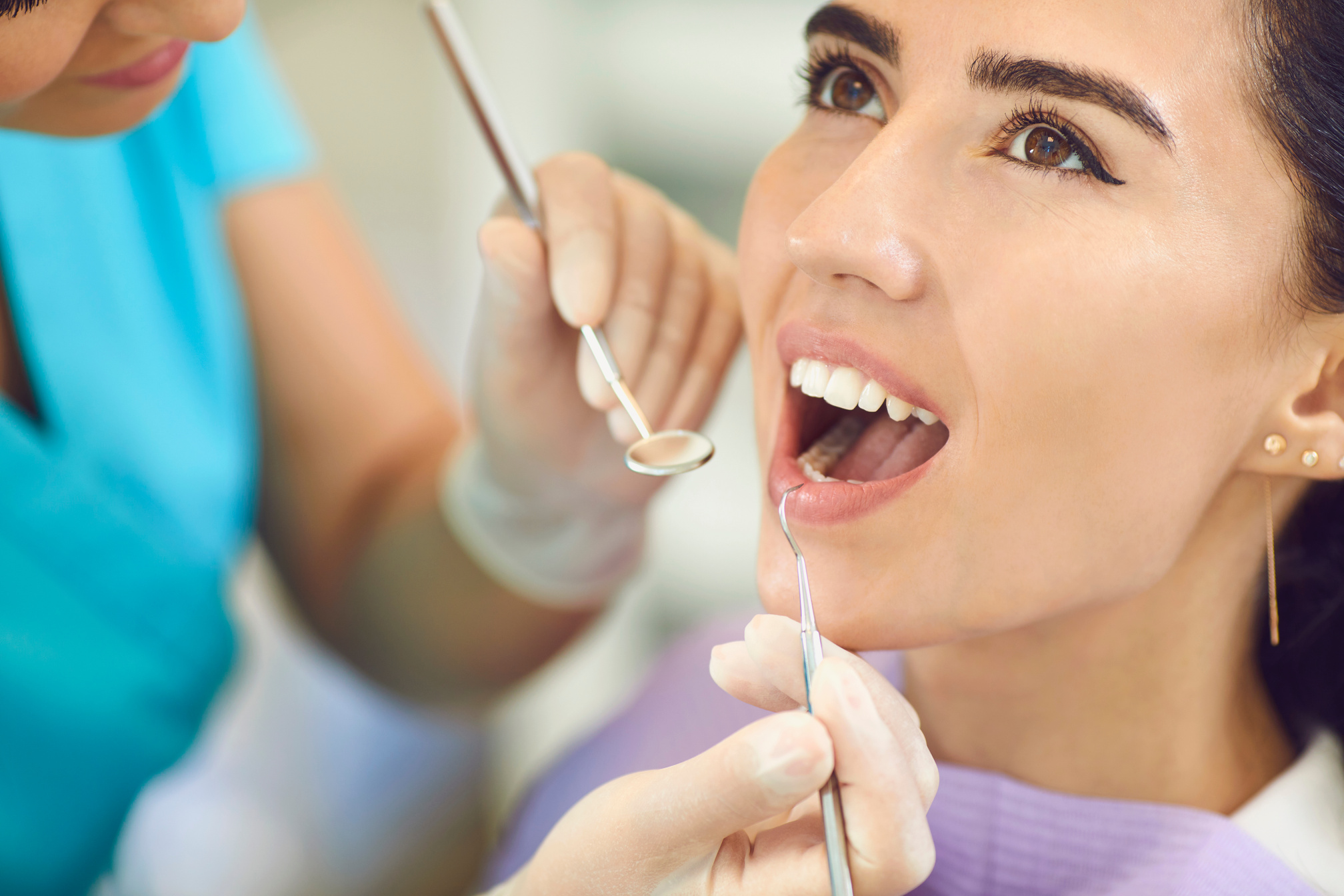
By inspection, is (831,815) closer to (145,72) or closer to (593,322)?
(593,322)

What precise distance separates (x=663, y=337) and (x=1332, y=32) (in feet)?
1.63

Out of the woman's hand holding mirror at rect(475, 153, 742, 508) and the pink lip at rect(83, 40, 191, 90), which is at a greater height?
the pink lip at rect(83, 40, 191, 90)

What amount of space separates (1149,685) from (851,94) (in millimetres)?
469

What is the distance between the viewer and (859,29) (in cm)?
72

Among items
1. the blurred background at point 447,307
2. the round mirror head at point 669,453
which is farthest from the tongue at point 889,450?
the blurred background at point 447,307

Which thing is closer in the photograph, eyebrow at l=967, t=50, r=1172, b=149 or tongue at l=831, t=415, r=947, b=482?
eyebrow at l=967, t=50, r=1172, b=149

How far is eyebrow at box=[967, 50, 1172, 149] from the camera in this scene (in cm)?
62

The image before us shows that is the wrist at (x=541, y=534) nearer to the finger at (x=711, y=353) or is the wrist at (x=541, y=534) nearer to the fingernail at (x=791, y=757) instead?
the finger at (x=711, y=353)

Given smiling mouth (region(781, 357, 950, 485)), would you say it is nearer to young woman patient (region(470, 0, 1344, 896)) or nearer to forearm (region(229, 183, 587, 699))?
young woman patient (region(470, 0, 1344, 896))

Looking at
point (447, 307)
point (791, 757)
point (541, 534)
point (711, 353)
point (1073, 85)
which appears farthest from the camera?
point (447, 307)

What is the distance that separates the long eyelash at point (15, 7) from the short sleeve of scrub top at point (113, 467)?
42 cm

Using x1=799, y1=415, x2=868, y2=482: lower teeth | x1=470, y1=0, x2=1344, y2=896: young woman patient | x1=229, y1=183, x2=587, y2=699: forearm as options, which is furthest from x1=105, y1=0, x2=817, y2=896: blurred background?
x1=470, y1=0, x2=1344, y2=896: young woman patient

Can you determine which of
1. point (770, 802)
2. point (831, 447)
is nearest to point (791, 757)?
point (770, 802)

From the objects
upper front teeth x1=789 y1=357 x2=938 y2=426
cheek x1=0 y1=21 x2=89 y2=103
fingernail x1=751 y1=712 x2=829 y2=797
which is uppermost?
cheek x1=0 y1=21 x2=89 y2=103
